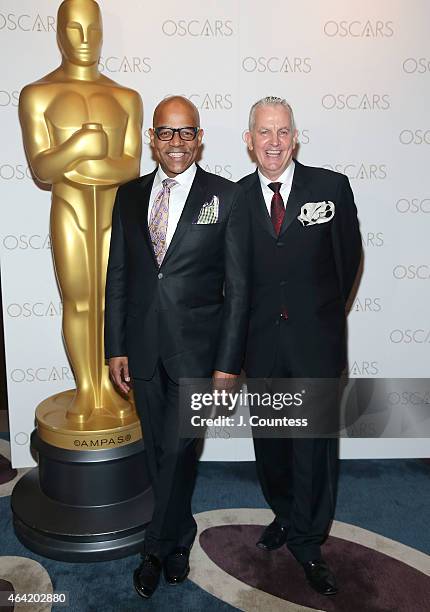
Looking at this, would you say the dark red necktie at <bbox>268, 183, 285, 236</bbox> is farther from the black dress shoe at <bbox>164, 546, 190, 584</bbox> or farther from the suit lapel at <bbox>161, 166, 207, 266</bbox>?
the black dress shoe at <bbox>164, 546, 190, 584</bbox>

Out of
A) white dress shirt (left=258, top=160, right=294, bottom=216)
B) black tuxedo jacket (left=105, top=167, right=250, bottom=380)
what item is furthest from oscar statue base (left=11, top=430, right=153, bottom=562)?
white dress shirt (left=258, top=160, right=294, bottom=216)

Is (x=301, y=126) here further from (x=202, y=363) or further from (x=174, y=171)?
(x=202, y=363)

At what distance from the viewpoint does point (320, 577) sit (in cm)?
226

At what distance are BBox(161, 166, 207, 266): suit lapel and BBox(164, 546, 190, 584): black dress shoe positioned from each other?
1.11 metres

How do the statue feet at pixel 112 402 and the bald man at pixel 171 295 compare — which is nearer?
the bald man at pixel 171 295

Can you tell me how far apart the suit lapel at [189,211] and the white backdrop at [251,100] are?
99cm

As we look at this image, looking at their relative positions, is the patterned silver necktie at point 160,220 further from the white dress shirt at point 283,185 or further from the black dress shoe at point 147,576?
the black dress shoe at point 147,576

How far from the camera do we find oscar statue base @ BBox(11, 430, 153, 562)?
244 cm

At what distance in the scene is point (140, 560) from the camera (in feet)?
8.03

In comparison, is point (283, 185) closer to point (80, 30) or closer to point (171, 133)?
point (171, 133)

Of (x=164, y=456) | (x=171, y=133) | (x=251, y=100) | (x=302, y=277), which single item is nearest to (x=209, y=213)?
(x=171, y=133)

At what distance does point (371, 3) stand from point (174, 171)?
62.1 inches

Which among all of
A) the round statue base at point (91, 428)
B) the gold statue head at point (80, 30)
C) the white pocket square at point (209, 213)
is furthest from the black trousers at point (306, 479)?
the gold statue head at point (80, 30)

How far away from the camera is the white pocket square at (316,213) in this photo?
2.17m
